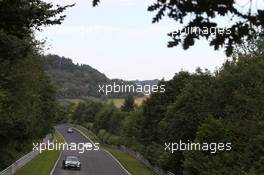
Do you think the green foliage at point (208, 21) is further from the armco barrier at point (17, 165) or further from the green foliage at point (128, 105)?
the green foliage at point (128, 105)

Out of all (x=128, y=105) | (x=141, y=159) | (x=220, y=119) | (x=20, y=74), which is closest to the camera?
(x=220, y=119)

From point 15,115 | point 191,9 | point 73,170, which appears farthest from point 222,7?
point 73,170

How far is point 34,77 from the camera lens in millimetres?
46188

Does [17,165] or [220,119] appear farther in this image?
[17,165]

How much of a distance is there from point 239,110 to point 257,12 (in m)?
30.3

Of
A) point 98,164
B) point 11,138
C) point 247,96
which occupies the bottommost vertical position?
point 98,164

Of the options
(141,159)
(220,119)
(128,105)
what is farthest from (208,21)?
(128,105)

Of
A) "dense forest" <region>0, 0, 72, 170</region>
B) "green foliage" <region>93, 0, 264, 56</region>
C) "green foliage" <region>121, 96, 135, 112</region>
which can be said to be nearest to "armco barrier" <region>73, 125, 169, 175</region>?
"dense forest" <region>0, 0, 72, 170</region>

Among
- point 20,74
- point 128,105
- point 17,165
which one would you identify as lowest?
point 17,165

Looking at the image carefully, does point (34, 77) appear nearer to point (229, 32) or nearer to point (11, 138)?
point (11, 138)

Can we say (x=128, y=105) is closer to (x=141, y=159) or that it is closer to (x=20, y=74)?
(x=141, y=159)

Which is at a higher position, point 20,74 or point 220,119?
point 20,74

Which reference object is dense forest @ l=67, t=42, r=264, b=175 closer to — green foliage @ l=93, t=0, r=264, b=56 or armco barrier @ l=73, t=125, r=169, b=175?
armco barrier @ l=73, t=125, r=169, b=175

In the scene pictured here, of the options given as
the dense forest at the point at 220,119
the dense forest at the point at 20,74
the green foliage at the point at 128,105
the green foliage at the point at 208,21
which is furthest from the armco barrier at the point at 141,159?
the green foliage at the point at 208,21
